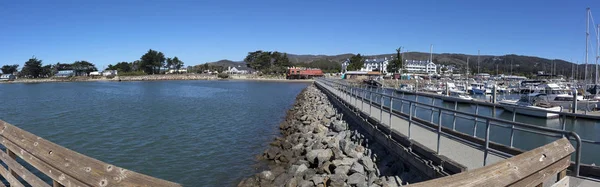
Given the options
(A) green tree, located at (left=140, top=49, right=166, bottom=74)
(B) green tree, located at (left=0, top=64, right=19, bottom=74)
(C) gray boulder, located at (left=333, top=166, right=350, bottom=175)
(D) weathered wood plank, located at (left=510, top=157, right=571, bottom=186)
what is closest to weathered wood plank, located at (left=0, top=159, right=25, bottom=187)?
(D) weathered wood plank, located at (left=510, top=157, right=571, bottom=186)

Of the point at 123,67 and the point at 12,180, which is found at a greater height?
the point at 123,67

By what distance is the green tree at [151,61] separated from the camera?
6860 inches

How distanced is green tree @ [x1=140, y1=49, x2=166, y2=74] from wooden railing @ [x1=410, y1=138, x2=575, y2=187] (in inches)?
7350

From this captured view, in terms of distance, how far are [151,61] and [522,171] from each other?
188 metres

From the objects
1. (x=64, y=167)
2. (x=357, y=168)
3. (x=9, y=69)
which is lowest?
(x=357, y=168)

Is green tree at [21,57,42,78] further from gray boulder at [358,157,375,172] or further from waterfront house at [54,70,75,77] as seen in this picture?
gray boulder at [358,157,375,172]

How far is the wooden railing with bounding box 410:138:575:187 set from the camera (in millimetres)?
2157

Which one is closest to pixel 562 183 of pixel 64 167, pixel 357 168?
pixel 64 167

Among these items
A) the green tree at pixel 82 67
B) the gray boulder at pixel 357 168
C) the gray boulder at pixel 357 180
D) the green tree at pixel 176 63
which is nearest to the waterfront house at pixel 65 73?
the green tree at pixel 82 67

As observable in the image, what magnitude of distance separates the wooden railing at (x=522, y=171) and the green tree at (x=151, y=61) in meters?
187

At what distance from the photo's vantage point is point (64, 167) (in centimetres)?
292

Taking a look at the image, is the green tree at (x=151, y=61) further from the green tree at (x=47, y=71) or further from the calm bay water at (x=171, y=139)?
the calm bay water at (x=171, y=139)

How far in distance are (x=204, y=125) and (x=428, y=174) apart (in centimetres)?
1814

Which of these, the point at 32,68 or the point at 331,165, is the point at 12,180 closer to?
the point at 331,165
